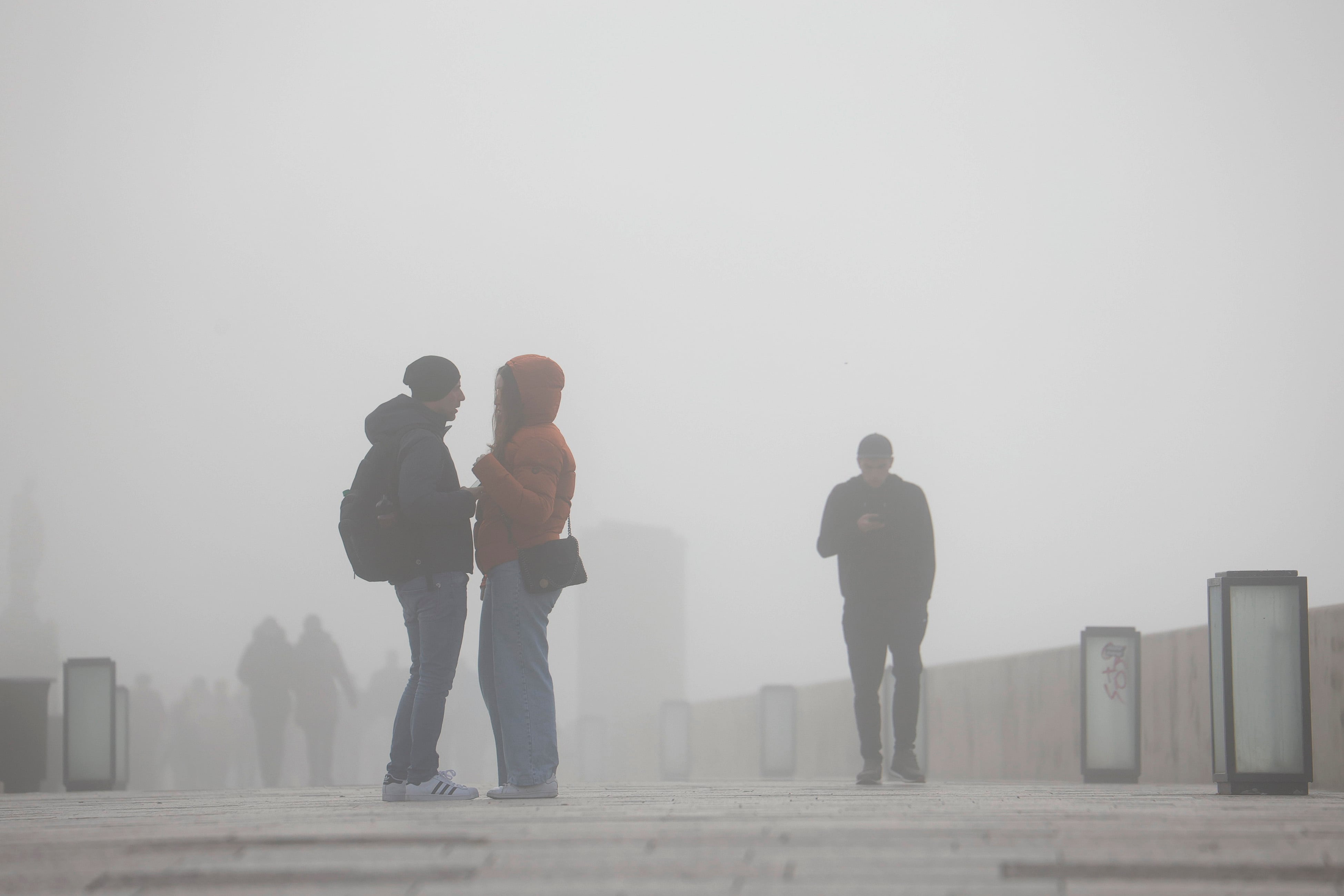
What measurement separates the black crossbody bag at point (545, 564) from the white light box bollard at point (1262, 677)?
2861mm

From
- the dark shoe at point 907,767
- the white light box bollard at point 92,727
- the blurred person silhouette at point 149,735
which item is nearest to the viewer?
the dark shoe at point 907,767

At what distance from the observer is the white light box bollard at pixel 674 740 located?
91.2 feet

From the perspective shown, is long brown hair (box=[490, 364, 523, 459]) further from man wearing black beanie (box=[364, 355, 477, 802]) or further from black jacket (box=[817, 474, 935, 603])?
black jacket (box=[817, 474, 935, 603])

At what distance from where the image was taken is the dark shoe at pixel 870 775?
6785 mm

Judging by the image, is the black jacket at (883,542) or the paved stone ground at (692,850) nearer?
the paved stone ground at (692,850)

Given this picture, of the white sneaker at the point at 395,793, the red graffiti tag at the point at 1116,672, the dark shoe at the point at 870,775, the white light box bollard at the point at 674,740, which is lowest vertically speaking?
the white light box bollard at the point at 674,740

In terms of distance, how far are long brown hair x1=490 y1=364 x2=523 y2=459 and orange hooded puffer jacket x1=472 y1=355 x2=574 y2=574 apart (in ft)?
0.05

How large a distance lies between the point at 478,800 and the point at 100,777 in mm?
6746

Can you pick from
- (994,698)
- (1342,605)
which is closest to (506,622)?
(1342,605)

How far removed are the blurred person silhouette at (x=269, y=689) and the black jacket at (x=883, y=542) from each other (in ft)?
34.2

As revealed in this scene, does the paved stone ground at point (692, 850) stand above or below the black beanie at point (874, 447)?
below

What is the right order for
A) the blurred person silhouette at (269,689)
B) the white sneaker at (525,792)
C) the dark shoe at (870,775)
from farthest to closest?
1. the blurred person silhouette at (269,689)
2. the dark shoe at (870,775)
3. the white sneaker at (525,792)

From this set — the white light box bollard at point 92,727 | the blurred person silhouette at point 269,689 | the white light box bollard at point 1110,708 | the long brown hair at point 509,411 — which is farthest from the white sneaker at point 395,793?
the blurred person silhouette at point 269,689

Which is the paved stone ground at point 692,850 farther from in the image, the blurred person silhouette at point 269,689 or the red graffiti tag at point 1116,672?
the blurred person silhouette at point 269,689
